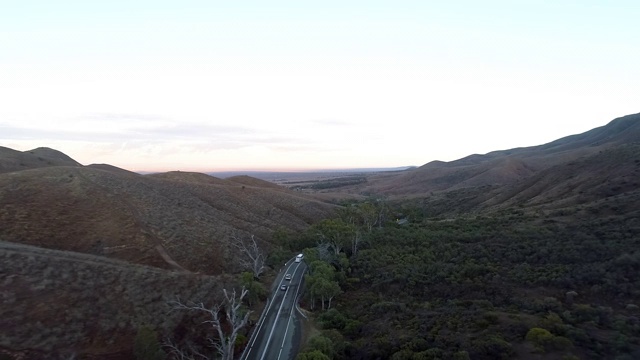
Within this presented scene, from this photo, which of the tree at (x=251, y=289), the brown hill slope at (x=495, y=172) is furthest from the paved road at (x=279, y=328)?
the brown hill slope at (x=495, y=172)

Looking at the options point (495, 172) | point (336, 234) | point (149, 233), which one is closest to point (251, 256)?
point (336, 234)

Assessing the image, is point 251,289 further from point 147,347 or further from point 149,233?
point 149,233

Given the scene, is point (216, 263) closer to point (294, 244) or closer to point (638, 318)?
point (294, 244)

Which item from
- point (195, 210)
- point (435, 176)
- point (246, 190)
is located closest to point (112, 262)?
point (195, 210)

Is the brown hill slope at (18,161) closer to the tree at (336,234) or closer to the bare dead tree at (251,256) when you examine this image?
the bare dead tree at (251,256)

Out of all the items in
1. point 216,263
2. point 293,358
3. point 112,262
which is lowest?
point 293,358

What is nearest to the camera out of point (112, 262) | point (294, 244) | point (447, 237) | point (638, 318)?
point (638, 318)
